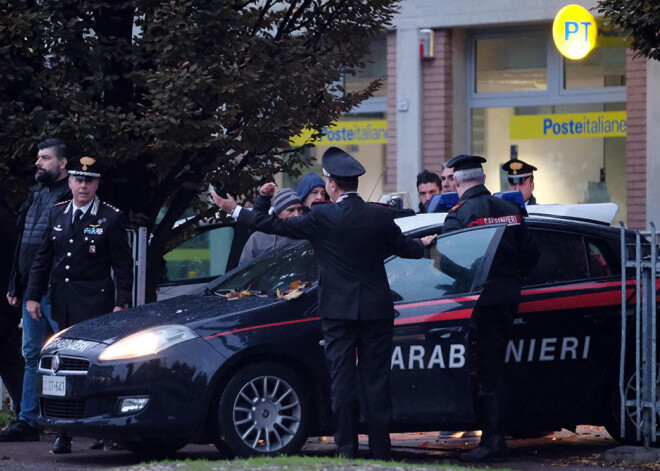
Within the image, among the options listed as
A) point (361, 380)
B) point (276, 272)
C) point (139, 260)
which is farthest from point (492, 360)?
point (139, 260)

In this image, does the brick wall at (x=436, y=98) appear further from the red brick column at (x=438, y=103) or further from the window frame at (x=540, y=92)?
the window frame at (x=540, y=92)

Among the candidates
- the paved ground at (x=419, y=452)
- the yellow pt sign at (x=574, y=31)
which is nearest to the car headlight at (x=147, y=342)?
the paved ground at (x=419, y=452)

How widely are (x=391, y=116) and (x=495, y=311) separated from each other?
10.4 metres

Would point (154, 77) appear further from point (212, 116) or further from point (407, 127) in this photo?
point (407, 127)

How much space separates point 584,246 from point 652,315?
25.8 inches

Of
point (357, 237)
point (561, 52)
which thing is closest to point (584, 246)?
point (357, 237)

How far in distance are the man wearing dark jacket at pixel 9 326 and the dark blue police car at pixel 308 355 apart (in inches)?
60.5

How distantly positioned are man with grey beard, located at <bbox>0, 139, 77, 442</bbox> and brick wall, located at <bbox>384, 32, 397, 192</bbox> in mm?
9167

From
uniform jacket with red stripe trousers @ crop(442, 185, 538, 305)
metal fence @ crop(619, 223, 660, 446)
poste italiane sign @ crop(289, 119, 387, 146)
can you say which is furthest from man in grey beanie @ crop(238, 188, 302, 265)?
poste italiane sign @ crop(289, 119, 387, 146)

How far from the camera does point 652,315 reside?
28.3 feet

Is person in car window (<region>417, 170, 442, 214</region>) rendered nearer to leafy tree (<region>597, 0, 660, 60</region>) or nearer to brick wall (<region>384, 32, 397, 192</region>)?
leafy tree (<region>597, 0, 660, 60</region>)

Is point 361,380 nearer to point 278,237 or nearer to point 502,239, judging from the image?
point 502,239

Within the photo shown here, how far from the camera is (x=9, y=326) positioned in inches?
399

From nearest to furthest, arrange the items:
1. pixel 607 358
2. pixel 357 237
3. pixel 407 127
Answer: pixel 357 237 → pixel 607 358 → pixel 407 127
